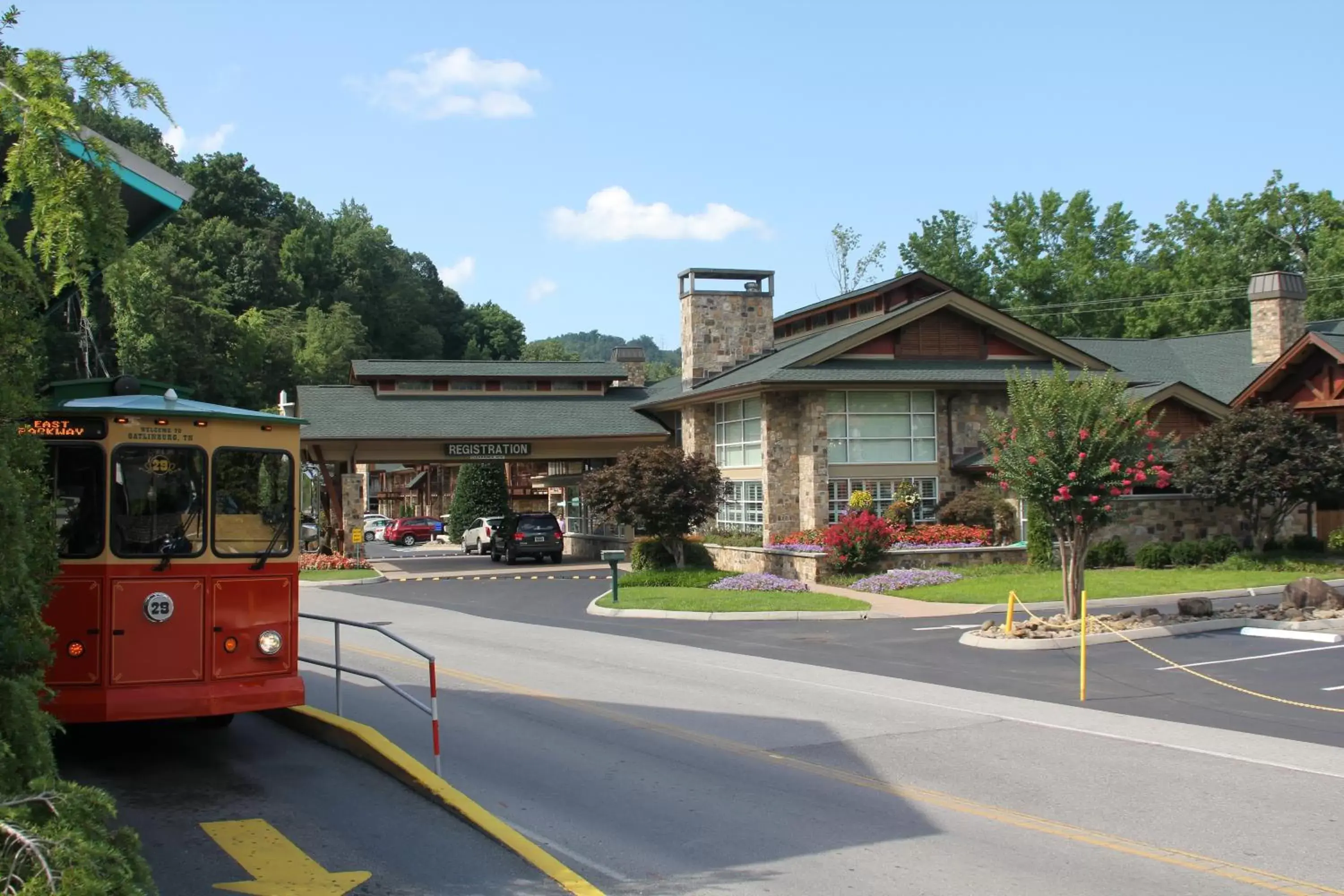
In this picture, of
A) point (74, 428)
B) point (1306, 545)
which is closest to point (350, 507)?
point (1306, 545)

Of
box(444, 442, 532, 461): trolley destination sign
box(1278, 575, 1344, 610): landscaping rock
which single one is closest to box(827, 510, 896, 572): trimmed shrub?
box(1278, 575, 1344, 610): landscaping rock

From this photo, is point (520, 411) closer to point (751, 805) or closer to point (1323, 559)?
point (1323, 559)

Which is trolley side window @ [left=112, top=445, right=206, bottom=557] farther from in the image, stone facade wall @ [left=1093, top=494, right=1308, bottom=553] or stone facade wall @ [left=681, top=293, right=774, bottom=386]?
stone facade wall @ [left=681, top=293, right=774, bottom=386]

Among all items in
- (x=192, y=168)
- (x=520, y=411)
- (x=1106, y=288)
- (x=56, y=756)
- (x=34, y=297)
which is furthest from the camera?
(x=192, y=168)

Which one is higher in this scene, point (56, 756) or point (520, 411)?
point (520, 411)

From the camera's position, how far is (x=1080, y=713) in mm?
13148

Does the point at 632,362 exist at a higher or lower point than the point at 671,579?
higher

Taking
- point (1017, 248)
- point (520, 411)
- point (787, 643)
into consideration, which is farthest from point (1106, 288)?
point (787, 643)

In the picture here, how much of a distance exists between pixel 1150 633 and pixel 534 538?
24.6m

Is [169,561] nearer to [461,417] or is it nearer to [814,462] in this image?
[814,462]

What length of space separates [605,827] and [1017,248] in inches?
2742

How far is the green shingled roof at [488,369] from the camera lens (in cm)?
4394

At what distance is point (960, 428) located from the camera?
115 ft

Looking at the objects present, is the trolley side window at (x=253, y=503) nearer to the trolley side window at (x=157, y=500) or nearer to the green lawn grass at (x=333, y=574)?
the trolley side window at (x=157, y=500)
